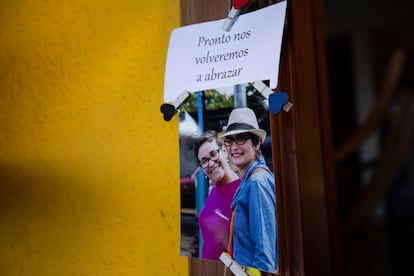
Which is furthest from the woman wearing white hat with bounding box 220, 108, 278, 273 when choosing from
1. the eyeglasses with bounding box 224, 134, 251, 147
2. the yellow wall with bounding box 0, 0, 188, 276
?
the yellow wall with bounding box 0, 0, 188, 276

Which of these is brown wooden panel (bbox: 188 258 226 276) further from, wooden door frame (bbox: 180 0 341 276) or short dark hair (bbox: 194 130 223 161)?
short dark hair (bbox: 194 130 223 161)

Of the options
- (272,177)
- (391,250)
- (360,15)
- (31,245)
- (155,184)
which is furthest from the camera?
(360,15)

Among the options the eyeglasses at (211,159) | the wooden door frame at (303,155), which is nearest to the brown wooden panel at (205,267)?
the wooden door frame at (303,155)

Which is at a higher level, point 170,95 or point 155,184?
point 170,95

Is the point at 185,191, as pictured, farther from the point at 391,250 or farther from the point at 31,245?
the point at 391,250

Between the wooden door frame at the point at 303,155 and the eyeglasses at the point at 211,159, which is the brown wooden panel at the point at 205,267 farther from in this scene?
the eyeglasses at the point at 211,159

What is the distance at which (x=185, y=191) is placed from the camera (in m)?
0.51

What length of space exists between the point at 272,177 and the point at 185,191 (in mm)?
129

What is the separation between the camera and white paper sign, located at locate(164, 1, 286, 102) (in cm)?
44

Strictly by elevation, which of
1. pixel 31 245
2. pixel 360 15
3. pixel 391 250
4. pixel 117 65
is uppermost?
pixel 360 15

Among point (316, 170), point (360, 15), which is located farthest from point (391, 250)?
point (316, 170)

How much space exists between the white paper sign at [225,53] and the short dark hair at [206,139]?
6 centimetres

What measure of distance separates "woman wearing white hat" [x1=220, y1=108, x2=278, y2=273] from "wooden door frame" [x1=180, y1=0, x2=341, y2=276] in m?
0.01

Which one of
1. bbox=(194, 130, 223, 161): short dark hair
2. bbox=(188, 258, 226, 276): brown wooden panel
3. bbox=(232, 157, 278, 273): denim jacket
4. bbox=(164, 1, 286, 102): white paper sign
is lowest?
bbox=(188, 258, 226, 276): brown wooden panel
